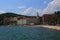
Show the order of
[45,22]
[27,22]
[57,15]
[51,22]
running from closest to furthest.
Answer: [57,15] → [51,22] → [45,22] → [27,22]

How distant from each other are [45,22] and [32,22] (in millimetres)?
18956

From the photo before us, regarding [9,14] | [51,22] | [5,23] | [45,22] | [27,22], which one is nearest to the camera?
[51,22]

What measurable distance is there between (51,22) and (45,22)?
15.4m

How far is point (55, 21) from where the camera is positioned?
102000mm

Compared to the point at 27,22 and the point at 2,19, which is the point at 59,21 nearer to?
the point at 27,22

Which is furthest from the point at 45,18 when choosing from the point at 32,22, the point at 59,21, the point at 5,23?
the point at 5,23

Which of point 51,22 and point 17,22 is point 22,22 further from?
point 51,22

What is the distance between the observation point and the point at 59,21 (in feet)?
329

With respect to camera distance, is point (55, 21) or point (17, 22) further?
point (17, 22)

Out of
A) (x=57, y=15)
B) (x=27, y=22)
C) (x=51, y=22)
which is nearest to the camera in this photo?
(x=57, y=15)

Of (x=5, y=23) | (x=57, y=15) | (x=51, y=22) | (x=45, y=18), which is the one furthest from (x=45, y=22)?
(x=5, y=23)

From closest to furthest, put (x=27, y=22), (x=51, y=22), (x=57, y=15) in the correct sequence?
(x=57, y=15) < (x=51, y=22) < (x=27, y=22)

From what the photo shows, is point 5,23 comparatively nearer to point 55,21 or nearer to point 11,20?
point 11,20

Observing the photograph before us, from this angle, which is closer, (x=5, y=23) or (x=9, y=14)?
(x=5, y=23)
